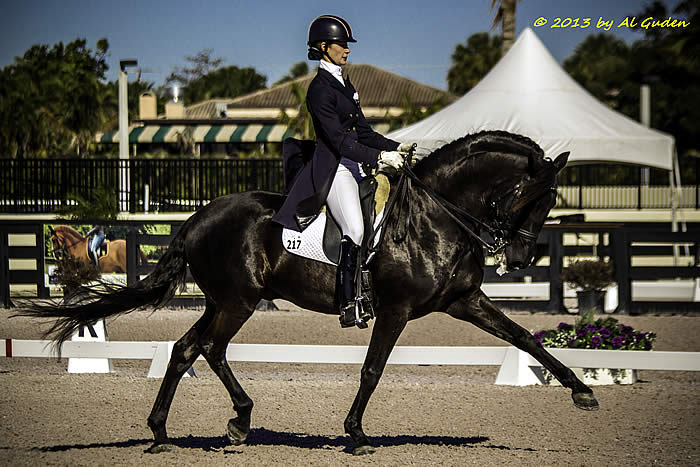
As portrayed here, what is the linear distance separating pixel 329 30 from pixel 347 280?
67.7 inches

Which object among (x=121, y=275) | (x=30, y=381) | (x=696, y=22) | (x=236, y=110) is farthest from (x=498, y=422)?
(x=236, y=110)

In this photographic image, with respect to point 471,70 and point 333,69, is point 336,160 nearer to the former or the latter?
point 333,69

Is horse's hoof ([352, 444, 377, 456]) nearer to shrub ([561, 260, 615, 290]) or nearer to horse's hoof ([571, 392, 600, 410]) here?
horse's hoof ([571, 392, 600, 410])

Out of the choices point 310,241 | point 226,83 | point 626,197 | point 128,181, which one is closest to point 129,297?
point 310,241

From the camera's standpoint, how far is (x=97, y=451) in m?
6.32

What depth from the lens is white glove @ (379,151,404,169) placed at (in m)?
5.99

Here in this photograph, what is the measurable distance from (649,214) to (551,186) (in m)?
17.0

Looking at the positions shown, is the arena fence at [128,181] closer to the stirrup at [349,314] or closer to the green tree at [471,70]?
the stirrup at [349,314]

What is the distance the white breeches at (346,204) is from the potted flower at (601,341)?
372 cm

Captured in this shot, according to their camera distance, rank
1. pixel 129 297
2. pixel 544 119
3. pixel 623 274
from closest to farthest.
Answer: pixel 129 297 → pixel 623 274 → pixel 544 119

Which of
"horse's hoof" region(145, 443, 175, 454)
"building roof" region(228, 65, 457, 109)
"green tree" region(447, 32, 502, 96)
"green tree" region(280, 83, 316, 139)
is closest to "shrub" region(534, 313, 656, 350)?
"horse's hoof" region(145, 443, 175, 454)

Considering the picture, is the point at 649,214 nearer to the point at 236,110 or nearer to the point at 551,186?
the point at 551,186

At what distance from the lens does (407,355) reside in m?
9.02

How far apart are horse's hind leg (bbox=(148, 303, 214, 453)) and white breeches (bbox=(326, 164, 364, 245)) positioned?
130 centimetres
